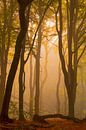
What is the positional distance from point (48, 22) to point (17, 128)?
949 inches

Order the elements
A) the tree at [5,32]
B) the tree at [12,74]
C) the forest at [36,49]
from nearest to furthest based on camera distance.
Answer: the tree at [12,74] < the forest at [36,49] < the tree at [5,32]

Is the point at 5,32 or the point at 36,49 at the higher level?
the point at 5,32

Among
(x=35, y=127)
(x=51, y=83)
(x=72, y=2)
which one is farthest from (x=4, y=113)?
(x=51, y=83)

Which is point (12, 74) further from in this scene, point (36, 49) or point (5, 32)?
point (36, 49)

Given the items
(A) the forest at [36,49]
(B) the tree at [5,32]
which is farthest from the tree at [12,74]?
(B) the tree at [5,32]

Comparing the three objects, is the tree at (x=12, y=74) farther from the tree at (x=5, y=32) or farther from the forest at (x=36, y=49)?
the tree at (x=5, y=32)

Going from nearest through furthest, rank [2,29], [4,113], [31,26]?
1. [4,113]
2. [2,29]
3. [31,26]

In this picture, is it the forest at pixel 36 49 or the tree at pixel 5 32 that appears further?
the tree at pixel 5 32

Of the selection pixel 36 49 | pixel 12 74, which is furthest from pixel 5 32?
pixel 12 74

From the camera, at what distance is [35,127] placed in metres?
10.7

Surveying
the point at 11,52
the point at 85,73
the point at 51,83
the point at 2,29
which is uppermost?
the point at 2,29

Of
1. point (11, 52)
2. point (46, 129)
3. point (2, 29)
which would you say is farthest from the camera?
point (11, 52)

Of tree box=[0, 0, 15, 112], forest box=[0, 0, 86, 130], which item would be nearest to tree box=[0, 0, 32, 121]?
forest box=[0, 0, 86, 130]

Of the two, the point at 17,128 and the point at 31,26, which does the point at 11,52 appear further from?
the point at 17,128
